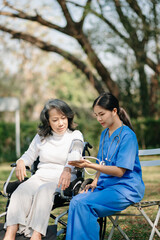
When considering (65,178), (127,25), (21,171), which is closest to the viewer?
(65,178)

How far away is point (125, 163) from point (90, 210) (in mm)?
439

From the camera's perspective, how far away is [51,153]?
11.6 feet

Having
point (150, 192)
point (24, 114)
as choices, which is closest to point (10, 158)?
point (150, 192)

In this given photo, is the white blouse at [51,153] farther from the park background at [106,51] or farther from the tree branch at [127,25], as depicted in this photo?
the tree branch at [127,25]

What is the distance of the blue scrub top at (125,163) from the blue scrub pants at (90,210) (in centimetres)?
7

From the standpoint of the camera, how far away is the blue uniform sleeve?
9.55ft

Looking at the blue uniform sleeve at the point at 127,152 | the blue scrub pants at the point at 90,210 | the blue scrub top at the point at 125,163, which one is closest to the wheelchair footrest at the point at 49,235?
the blue scrub pants at the point at 90,210

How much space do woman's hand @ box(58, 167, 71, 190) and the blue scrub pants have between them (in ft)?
0.78

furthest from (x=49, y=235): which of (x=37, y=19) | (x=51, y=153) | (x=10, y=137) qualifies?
(x=10, y=137)

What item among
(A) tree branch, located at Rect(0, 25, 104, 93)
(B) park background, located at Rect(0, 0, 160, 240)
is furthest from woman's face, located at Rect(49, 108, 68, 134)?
(A) tree branch, located at Rect(0, 25, 104, 93)

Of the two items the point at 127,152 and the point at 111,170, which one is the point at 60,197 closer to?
the point at 111,170

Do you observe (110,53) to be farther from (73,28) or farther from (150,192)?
(150,192)

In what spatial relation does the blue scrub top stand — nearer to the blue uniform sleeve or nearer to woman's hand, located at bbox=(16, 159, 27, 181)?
the blue uniform sleeve

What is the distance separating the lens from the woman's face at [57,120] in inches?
139
